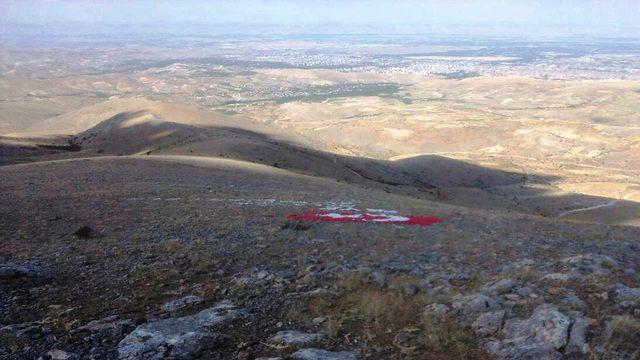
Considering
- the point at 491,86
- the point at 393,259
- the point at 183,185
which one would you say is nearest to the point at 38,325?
the point at 393,259

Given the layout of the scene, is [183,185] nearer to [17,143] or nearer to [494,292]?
[494,292]

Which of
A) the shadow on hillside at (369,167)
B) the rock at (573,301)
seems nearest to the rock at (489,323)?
the rock at (573,301)

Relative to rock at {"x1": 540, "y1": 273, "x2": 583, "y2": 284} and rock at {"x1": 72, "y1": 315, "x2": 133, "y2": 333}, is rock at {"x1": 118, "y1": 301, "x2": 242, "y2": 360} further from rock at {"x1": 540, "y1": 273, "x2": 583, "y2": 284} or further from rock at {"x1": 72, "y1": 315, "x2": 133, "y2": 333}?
rock at {"x1": 540, "y1": 273, "x2": 583, "y2": 284}

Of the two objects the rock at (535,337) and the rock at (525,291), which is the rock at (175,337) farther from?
the rock at (525,291)

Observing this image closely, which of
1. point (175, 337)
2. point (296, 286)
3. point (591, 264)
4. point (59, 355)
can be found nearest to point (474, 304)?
point (296, 286)

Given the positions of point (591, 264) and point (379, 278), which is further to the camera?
point (591, 264)

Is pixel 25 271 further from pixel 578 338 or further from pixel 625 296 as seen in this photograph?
pixel 625 296
